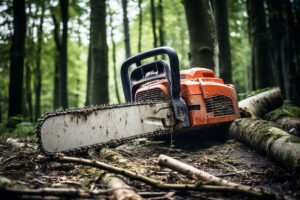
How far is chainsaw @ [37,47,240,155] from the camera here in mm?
2029

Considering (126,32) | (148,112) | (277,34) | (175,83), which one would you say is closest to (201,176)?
(148,112)

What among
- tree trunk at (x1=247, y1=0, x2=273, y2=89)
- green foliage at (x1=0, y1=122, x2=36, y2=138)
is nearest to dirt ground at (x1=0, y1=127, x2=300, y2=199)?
green foliage at (x1=0, y1=122, x2=36, y2=138)

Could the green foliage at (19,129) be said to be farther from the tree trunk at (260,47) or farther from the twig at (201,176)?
the tree trunk at (260,47)

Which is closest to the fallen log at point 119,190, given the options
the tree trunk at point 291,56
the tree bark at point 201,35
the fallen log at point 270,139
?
the fallen log at point 270,139

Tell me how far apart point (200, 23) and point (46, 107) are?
671 inches

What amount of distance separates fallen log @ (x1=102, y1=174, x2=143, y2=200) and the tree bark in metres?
3.54

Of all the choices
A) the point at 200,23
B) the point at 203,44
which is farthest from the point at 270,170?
the point at 200,23

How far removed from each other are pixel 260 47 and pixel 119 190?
24.1ft

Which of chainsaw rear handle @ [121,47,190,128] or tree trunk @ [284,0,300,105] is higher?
tree trunk @ [284,0,300,105]

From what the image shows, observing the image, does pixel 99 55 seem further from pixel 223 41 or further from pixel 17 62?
pixel 223 41

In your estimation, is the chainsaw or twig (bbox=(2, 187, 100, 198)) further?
the chainsaw

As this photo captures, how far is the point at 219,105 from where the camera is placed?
3061 mm

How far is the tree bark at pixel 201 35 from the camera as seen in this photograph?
4598 millimetres

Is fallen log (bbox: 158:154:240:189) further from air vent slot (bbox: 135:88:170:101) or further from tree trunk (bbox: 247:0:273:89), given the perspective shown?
tree trunk (bbox: 247:0:273:89)
